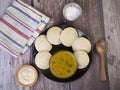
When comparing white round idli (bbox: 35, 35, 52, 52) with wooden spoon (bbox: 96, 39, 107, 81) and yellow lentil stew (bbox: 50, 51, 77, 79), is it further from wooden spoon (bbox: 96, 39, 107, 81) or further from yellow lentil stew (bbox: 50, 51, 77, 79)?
wooden spoon (bbox: 96, 39, 107, 81)

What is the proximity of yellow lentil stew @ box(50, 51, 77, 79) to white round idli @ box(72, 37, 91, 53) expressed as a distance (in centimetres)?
4

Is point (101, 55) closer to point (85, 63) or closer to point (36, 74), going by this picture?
point (85, 63)

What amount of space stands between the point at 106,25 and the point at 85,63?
0.19 metres

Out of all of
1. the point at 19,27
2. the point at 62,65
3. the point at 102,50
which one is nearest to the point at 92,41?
the point at 102,50

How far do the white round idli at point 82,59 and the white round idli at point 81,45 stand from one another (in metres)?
0.02

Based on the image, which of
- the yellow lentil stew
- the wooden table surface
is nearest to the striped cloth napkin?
the wooden table surface

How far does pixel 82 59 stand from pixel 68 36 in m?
0.09

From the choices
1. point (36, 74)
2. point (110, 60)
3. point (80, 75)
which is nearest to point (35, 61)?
point (36, 74)

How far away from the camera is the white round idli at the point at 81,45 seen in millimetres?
801

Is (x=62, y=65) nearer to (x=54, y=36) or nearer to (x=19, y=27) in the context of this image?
(x=54, y=36)

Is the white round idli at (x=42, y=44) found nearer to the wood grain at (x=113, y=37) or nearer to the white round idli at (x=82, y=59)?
the white round idli at (x=82, y=59)

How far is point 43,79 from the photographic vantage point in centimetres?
82

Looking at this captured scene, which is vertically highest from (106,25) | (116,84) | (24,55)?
(106,25)

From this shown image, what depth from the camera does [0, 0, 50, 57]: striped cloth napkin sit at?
0.86m
